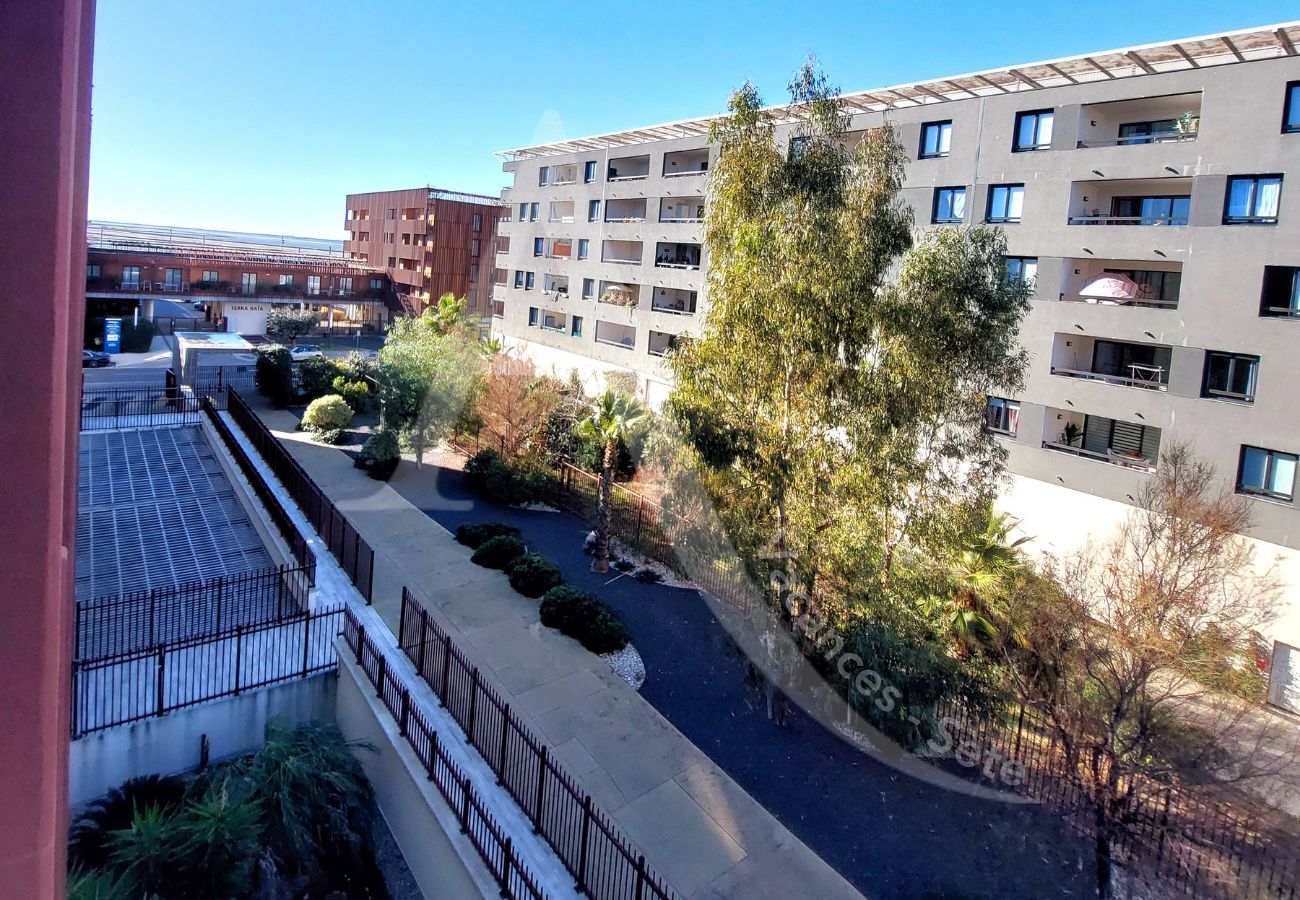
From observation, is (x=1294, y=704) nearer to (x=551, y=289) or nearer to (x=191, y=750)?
(x=191, y=750)

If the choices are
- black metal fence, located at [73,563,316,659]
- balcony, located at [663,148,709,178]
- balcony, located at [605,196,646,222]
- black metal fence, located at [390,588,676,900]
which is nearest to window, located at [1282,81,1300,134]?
black metal fence, located at [390,588,676,900]

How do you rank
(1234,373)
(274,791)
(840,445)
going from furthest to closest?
1. (1234,373)
2. (840,445)
3. (274,791)

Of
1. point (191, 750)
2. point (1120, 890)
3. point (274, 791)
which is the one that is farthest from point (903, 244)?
point (191, 750)

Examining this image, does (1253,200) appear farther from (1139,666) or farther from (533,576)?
(533,576)

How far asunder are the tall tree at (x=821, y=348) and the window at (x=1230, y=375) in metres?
8.26

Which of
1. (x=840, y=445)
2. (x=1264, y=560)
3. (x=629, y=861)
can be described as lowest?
(x=629, y=861)

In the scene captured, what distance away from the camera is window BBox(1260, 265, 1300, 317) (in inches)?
570

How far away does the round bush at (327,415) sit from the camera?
25344mm

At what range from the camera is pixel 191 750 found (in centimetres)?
862

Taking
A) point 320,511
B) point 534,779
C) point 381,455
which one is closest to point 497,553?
point 320,511

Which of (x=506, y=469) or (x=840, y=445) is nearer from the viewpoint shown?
(x=840, y=445)

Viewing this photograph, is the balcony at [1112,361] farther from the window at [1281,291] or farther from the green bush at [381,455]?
the green bush at [381,455]

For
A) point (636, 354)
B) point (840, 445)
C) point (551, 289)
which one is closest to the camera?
point (840, 445)

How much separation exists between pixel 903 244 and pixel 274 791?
9715 mm
